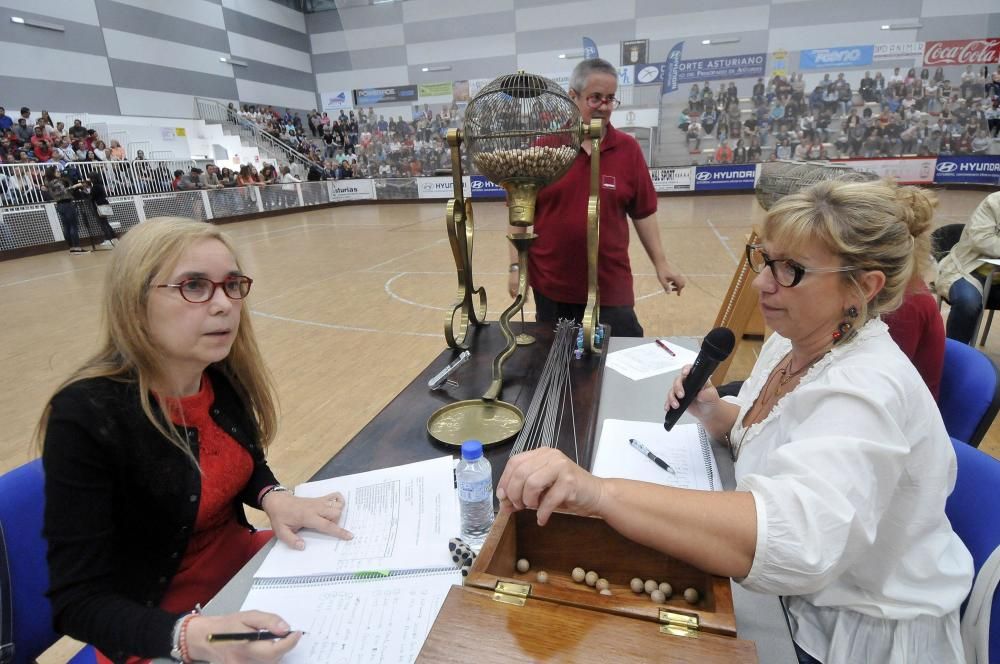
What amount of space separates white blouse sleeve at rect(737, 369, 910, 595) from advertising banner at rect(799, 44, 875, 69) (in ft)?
56.1

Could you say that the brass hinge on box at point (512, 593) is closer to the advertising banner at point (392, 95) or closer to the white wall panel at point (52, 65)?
the white wall panel at point (52, 65)

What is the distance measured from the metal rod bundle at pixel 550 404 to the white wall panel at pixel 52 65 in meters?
15.9

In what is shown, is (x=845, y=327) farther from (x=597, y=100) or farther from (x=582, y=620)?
(x=597, y=100)

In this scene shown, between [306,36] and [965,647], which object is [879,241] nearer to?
[965,647]

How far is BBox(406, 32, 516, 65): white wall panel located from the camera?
17.0 m

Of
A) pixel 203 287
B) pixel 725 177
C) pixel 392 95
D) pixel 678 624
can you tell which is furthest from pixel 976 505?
pixel 392 95

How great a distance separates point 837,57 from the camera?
46.4 ft

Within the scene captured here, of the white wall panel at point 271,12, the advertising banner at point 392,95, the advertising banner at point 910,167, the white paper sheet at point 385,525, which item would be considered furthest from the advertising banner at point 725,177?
the white wall panel at point 271,12

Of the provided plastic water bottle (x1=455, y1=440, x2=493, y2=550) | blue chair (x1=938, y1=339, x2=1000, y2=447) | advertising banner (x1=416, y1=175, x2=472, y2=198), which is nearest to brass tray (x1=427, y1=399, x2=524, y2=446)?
plastic water bottle (x1=455, y1=440, x2=493, y2=550)

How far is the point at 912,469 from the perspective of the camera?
0.85 m

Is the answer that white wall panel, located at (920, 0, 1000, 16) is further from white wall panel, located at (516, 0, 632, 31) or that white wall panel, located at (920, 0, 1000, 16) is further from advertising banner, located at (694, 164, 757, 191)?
white wall panel, located at (516, 0, 632, 31)

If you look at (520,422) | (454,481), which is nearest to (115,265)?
(454,481)

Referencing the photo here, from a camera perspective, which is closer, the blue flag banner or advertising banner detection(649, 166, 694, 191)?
advertising banner detection(649, 166, 694, 191)

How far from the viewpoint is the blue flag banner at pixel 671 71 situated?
594 inches
